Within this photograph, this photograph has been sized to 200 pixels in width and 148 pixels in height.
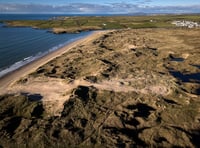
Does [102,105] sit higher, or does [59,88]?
[59,88]

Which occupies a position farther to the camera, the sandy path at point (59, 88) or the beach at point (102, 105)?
the sandy path at point (59, 88)

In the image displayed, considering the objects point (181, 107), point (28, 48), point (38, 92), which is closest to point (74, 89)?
point (38, 92)

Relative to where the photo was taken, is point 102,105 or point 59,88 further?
point 59,88

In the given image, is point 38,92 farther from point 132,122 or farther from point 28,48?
point 28,48

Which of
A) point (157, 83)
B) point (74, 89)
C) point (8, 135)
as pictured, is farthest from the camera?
point (157, 83)

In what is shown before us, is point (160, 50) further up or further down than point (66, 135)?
further up

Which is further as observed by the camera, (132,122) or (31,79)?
(31,79)

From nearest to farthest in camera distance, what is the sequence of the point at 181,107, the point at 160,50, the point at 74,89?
1. the point at 181,107
2. the point at 74,89
3. the point at 160,50

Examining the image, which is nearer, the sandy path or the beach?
the beach
